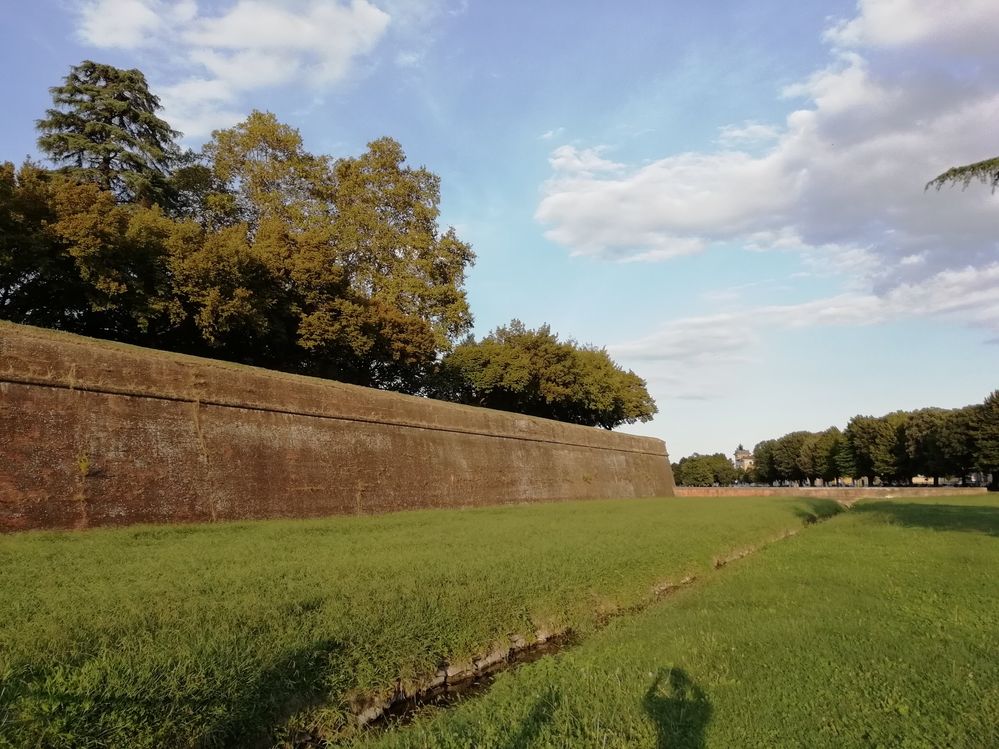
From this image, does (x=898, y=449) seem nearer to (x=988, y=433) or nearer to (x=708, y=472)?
(x=988, y=433)

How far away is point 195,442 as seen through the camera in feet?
36.0

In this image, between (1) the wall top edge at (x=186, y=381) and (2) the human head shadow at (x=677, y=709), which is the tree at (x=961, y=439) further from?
(2) the human head shadow at (x=677, y=709)

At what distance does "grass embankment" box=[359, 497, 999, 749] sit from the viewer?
11.9 ft

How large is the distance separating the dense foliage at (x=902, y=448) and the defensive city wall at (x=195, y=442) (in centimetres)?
4925

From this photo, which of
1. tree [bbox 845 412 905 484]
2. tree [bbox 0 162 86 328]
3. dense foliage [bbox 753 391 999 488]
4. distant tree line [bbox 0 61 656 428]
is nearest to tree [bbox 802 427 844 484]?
dense foliage [bbox 753 391 999 488]

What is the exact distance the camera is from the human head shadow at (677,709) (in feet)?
11.7

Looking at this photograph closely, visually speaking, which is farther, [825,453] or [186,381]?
[825,453]

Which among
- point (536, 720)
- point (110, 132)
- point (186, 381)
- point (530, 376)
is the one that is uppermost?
point (110, 132)

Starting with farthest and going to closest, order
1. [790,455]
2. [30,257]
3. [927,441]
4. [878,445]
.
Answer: [790,455] < [878,445] < [927,441] < [30,257]

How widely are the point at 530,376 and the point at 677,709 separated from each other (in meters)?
28.8

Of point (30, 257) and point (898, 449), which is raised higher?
point (30, 257)

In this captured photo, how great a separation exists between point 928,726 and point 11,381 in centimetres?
1081

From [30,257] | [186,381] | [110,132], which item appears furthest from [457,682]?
[110,132]

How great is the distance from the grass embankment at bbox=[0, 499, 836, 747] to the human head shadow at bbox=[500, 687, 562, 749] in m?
1.24
